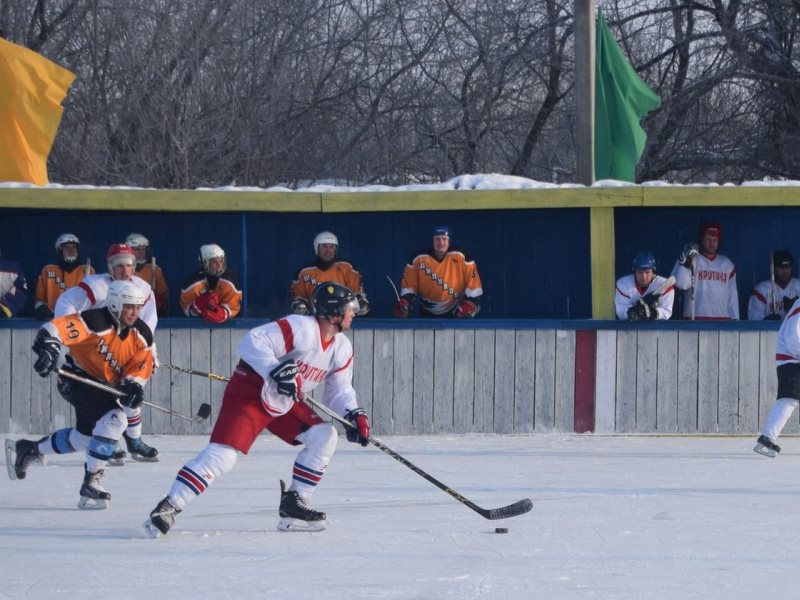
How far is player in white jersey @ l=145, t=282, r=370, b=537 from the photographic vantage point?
6.22 metres

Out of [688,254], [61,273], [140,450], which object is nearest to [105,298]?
[140,450]

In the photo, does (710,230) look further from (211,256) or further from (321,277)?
(211,256)

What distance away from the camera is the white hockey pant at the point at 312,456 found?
6.58 metres

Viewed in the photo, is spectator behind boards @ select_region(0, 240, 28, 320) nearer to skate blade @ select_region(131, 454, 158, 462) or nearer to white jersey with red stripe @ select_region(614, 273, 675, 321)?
skate blade @ select_region(131, 454, 158, 462)

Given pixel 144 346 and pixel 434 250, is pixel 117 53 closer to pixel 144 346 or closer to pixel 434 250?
pixel 434 250

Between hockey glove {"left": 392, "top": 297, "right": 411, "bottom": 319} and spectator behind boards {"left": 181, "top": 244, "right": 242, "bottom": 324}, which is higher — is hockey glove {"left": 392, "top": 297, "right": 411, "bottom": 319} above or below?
below

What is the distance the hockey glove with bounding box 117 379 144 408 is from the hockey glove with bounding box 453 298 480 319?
13.9 ft

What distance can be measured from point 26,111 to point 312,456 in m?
6.56

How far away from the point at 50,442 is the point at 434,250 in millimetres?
4392

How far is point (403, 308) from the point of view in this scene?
442 inches

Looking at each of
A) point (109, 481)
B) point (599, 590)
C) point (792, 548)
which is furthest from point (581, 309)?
point (599, 590)

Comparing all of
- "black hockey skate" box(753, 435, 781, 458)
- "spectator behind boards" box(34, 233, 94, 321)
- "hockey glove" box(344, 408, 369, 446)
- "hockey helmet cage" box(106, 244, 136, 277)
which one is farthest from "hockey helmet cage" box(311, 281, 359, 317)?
"spectator behind boards" box(34, 233, 94, 321)

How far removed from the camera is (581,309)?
12031 mm

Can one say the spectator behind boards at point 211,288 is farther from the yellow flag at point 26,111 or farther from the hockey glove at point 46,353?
the hockey glove at point 46,353
